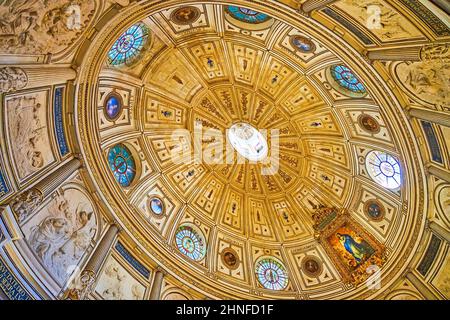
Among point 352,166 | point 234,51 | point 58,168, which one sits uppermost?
point 234,51

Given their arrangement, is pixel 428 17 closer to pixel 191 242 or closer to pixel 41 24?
pixel 41 24

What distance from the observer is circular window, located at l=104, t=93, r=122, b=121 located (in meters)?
17.9

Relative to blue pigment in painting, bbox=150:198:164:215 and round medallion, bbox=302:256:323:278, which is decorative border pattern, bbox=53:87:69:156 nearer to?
blue pigment in painting, bbox=150:198:164:215

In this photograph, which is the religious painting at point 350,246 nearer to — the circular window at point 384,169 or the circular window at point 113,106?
the circular window at point 384,169

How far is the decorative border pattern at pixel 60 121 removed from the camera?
14375 mm

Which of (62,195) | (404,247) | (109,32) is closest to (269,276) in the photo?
(404,247)

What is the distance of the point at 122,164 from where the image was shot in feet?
64.2

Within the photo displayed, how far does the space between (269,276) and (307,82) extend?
11.2 metres

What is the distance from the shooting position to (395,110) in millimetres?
14219

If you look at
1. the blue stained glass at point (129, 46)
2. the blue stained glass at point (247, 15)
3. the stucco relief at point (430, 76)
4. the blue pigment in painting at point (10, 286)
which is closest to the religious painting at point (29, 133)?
the blue pigment in painting at point (10, 286)

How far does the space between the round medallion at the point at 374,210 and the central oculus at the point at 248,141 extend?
24.1 feet

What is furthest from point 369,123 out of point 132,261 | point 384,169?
point 132,261

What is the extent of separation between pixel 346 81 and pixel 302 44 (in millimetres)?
2662
